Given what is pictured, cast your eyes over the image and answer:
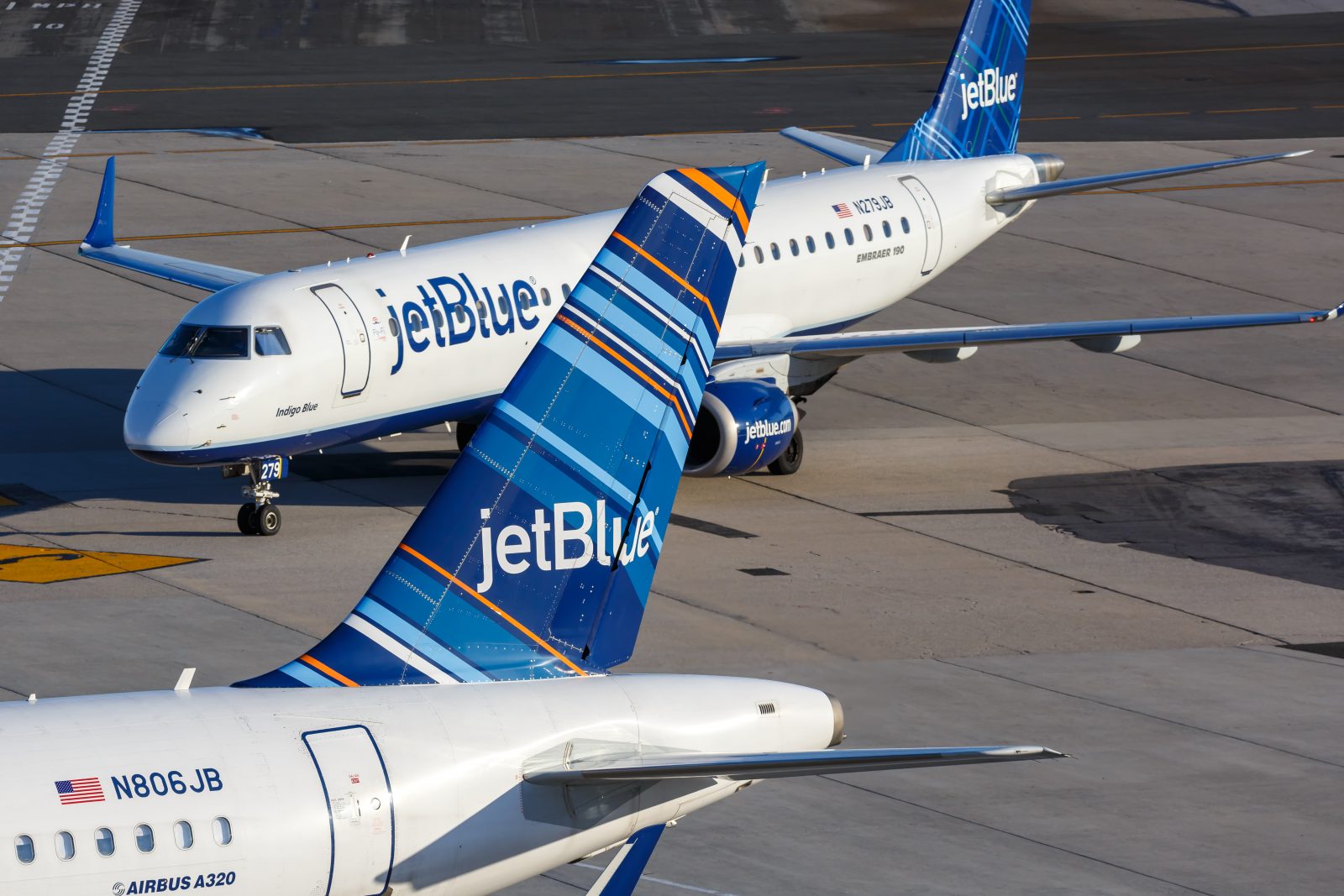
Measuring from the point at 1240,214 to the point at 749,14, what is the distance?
30.4 m

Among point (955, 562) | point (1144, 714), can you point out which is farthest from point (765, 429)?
point (1144, 714)

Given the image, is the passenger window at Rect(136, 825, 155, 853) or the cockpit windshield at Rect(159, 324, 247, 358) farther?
the cockpit windshield at Rect(159, 324, 247, 358)

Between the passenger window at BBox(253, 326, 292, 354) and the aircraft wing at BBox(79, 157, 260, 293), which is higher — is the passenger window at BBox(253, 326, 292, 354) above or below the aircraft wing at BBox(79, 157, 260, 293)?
above

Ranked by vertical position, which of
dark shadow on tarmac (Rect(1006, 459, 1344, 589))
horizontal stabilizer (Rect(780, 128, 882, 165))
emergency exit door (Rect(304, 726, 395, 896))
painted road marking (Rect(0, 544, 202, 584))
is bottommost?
painted road marking (Rect(0, 544, 202, 584))

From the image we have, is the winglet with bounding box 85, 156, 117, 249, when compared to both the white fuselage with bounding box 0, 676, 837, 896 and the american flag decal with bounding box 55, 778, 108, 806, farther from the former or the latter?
the american flag decal with bounding box 55, 778, 108, 806

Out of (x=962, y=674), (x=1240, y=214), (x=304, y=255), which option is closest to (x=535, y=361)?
(x=962, y=674)

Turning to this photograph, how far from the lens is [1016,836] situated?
1786cm

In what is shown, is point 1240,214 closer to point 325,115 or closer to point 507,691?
point 325,115

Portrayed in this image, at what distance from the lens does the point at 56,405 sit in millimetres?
32719

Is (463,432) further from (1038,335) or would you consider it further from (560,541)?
(560,541)

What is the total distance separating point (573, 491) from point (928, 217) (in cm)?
2283

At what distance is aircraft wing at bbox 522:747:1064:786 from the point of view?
10734 mm

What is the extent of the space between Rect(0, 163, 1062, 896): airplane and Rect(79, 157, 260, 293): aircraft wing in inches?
802

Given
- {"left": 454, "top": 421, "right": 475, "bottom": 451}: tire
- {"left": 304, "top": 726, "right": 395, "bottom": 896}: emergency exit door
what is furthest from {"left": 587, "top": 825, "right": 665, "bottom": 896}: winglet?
{"left": 454, "top": 421, "right": 475, "bottom": 451}: tire
